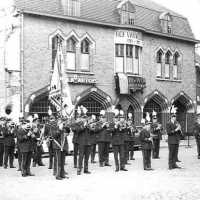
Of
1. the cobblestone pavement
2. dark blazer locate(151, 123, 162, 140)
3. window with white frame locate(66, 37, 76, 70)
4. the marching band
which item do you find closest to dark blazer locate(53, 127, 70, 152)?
the marching band

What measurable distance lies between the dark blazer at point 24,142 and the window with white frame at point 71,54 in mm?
11236

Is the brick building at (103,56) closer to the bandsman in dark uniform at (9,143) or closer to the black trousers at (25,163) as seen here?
the bandsman in dark uniform at (9,143)

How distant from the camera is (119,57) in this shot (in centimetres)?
2641

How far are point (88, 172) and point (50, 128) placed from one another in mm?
1864

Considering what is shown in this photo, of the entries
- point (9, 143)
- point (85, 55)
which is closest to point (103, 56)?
point (85, 55)

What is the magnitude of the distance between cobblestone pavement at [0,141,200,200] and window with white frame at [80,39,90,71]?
36.0 feet

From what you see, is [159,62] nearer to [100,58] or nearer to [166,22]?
[166,22]

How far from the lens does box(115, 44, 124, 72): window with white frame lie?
2628 centimetres

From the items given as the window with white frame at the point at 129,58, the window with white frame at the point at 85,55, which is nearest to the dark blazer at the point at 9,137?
the window with white frame at the point at 85,55

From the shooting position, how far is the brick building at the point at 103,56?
2222 cm

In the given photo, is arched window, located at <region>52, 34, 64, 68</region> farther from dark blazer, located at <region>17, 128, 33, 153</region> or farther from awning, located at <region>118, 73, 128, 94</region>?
dark blazer, located at <region>17, 128, 33, 153</region>

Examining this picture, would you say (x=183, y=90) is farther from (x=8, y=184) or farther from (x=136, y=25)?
(x=8, y=184)

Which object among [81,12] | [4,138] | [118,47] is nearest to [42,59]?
[81,12]

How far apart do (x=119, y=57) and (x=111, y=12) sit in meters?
2.77
